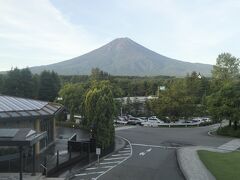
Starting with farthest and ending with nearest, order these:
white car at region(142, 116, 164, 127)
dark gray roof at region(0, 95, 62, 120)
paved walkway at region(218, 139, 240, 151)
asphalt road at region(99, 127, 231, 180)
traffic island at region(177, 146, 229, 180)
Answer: white car at region(142, 116, 164, 127)
paved walkway at region(218, 139, 240, 151)
dark gray roof at region(0, 95, 62, 120)
asphalt road at region(99, 127, 231, 180)
traffic island at region(177, 146, 229, 180)

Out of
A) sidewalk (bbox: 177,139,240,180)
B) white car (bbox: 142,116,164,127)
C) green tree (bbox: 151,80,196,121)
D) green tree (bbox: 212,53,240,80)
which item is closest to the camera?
sidewalk (bbox: 177,139,240,180)

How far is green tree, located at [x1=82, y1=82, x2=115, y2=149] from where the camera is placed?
33250 millimetres

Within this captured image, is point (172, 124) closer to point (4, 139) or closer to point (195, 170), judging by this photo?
point (195, 170)

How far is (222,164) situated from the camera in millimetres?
27250

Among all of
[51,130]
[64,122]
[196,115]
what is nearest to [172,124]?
[196,115]

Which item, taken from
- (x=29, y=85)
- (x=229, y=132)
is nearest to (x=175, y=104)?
(x=229, y=132)

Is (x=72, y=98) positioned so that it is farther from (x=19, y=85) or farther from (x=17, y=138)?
(x=17, y=138)

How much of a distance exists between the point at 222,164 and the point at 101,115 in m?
10.8

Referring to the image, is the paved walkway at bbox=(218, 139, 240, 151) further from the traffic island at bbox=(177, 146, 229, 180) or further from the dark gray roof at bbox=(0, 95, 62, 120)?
the dark gray roof at bbox=(0, 95, 62, 120)

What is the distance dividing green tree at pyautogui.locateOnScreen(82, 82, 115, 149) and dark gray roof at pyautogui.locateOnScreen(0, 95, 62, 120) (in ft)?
11.4

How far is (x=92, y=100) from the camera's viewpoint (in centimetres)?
3419

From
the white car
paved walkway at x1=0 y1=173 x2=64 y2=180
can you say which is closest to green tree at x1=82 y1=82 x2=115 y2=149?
paved walkway at x1=0 y1=173 x2=64 y2=180

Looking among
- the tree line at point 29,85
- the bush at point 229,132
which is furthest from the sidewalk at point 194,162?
the tree line at point 29,85

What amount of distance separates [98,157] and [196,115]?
41587mm
